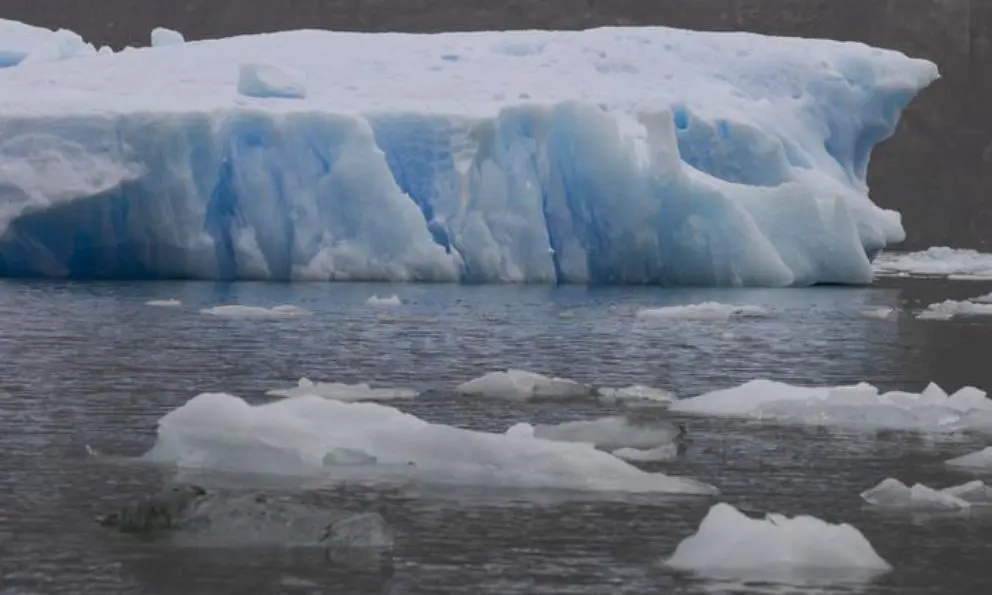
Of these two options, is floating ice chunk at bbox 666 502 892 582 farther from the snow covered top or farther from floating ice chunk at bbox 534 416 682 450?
the snow covered top

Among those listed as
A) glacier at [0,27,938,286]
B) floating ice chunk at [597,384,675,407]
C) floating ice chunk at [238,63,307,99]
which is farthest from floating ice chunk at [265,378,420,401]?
floating ice chunk at [238,63,307,99]

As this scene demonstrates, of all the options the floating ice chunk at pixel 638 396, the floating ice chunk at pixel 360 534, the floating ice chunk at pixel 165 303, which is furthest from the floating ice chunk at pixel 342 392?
the floating ice chunk at pixel 165 303

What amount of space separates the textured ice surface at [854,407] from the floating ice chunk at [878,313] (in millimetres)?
9568

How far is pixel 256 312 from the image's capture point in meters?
19.5

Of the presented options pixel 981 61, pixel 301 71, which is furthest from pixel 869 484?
pixel 981 61

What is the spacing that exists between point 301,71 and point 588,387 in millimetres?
15910

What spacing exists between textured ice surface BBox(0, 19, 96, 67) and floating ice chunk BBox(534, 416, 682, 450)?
74.9 ft

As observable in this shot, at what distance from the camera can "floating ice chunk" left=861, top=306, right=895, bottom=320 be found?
21.9m

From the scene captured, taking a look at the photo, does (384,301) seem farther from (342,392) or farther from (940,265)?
(940,265)

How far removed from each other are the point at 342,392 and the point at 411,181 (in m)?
14.2

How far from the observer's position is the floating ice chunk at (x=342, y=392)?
1234 cm

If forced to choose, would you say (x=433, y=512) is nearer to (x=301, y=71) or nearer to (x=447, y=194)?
(x=447, y=194)

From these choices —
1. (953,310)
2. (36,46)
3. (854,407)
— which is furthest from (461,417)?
(36,46)

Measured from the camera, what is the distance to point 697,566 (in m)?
7.46
